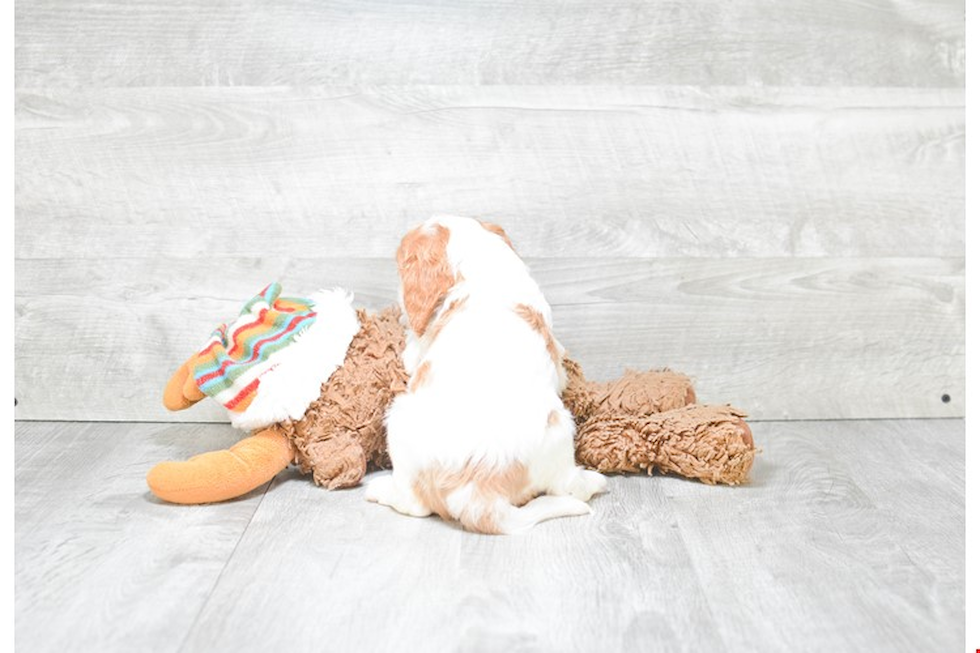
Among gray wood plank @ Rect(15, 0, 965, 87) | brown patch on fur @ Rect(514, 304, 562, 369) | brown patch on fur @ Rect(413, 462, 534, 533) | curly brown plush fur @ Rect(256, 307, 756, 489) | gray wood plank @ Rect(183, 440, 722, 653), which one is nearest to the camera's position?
gray wood plank @ Rect(183, 440, 722, 653)

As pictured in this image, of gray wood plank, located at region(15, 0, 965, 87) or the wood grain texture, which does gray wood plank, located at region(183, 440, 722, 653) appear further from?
gray wood plank, located at region(15, 0, 965, 87)

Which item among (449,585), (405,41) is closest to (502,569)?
(449,585)

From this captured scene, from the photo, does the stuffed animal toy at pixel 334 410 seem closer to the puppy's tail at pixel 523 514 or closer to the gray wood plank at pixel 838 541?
the gray wood plank at pixel 838 541

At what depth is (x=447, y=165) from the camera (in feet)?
6.00

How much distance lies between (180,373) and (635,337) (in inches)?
30.0

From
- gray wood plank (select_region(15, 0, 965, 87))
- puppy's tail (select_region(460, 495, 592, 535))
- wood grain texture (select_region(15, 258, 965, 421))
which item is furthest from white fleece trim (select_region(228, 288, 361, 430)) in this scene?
gray wood plank (select_region(15, 0, 965, 87))

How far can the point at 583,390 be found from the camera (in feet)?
5.57

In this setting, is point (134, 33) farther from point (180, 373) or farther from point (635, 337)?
point (635, 337)

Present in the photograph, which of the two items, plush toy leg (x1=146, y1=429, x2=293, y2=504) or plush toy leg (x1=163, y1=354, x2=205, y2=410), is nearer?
plush toy leg (x1=146, y1=429, x2=293, y2=504)

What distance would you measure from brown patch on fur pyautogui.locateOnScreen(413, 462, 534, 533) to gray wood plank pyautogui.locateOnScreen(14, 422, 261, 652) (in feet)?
0.90

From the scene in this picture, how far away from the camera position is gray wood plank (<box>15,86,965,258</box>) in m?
1.81

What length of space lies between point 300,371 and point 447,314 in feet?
0.83

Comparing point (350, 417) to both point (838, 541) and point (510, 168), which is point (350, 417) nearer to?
point (510, 168)

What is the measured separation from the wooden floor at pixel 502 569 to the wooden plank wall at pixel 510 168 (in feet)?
0.94
